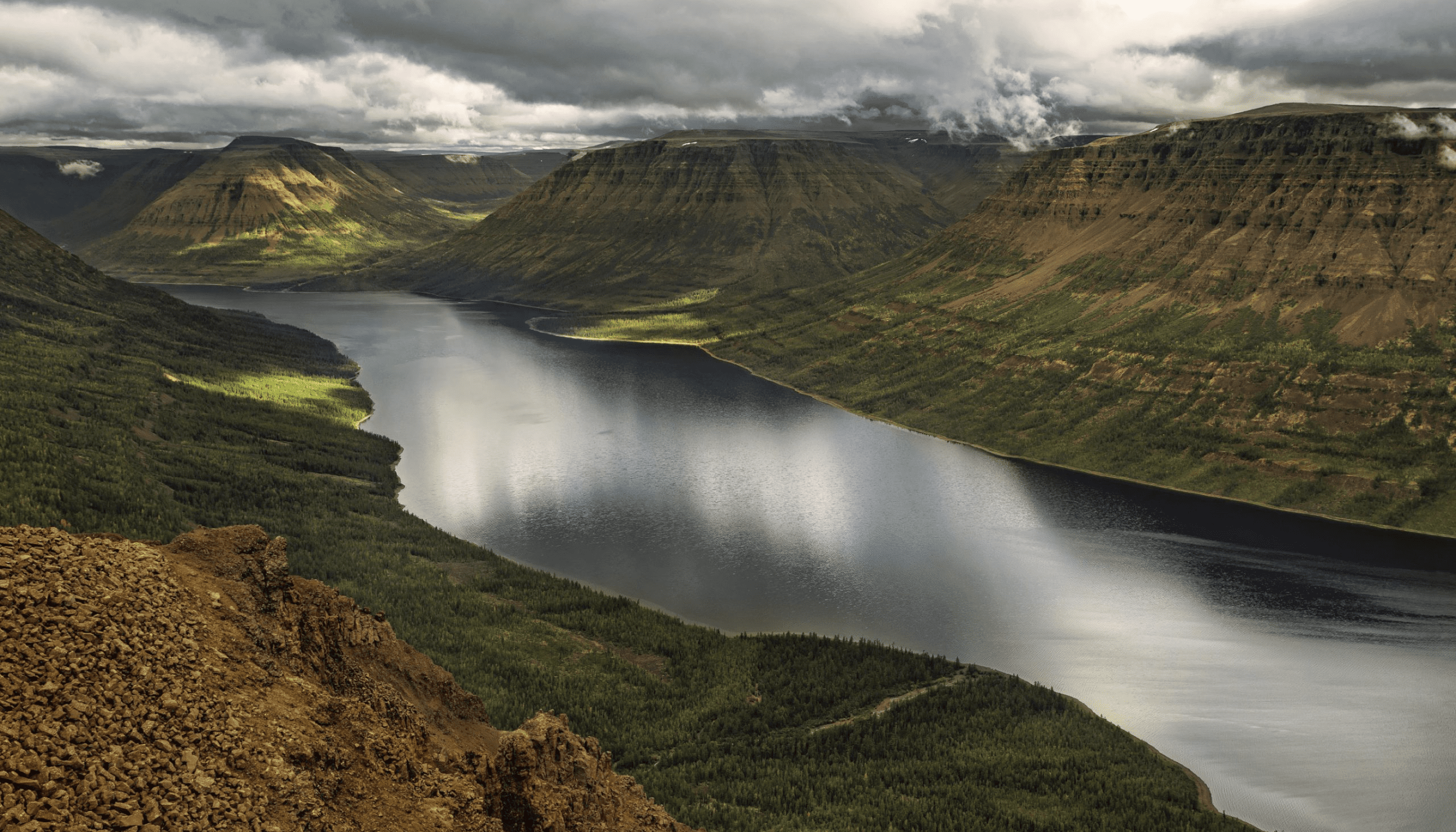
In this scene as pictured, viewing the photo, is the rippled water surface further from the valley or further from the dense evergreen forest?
the dense evergreen forest

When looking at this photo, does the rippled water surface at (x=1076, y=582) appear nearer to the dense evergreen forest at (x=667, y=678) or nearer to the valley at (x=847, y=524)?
the valley at (x=847, y=524)

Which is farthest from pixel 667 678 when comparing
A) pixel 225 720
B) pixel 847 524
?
pixel 225 720

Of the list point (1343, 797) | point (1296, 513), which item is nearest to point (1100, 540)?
point (1296, 513)

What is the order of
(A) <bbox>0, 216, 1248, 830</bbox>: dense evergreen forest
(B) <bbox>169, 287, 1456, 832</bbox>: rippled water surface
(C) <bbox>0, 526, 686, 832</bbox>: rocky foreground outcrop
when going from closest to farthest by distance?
(C) <bbox>0, 526, 686, 832</bbox>: rocky foreground outcrop, (A) <bbox>0, 216, 1248, 830</bbox>: dense evergreen forest, (B) <bbox>169, 287, 1456, 832</bbox>: rippled water surface

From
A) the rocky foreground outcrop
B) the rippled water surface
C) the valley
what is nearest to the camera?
the rocky foreground outcrop

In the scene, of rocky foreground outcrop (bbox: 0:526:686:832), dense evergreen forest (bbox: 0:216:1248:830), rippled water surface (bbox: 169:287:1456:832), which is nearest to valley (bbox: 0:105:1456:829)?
dense evergreen forest (bbox: 0:216:1248:830)

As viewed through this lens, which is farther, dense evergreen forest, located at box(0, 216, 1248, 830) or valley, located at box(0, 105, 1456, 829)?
valley, located at box(0, 105, 1456, 829)

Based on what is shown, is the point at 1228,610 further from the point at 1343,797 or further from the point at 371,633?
the point at 371,633
